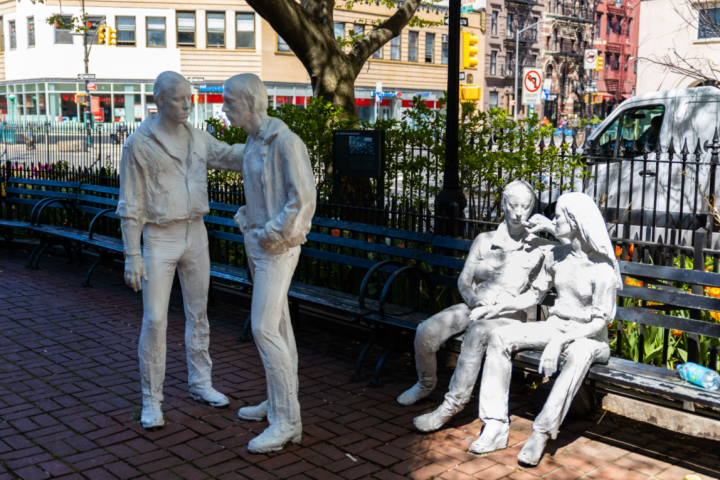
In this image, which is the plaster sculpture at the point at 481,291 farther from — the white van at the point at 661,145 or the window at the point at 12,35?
the window at the point at 12,35

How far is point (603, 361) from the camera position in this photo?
4312 mm

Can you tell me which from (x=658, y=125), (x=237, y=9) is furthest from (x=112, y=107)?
(x=658, y=125)

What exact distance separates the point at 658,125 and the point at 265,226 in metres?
7.61

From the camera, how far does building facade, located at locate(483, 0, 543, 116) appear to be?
60.3m

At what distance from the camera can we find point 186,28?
43.4m

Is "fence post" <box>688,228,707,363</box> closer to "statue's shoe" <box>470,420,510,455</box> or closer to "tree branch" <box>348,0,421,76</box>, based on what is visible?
"statue's shoe" <box>470,420,510,455</box>

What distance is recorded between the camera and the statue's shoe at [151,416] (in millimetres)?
4496

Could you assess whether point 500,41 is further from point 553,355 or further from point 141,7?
point 553,355

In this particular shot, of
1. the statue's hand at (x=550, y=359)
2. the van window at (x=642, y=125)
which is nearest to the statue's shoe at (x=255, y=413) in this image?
the statue's hand at (x=550, y=359)

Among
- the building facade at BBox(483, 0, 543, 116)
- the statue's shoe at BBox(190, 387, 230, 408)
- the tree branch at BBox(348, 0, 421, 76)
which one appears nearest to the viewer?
the statue's shoe at BBox(190, 387, 230, 408)

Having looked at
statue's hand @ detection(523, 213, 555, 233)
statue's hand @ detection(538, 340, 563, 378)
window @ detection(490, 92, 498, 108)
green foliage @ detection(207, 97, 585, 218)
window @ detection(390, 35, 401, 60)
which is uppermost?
window @ detection(390, 35, 401, 60)

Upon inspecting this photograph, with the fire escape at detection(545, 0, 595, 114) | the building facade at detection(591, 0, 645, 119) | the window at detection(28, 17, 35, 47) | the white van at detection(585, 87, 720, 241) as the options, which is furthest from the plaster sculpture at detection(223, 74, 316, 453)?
the building facade at detection(591, 0, 645, 119)

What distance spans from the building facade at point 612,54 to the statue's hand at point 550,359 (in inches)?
2822

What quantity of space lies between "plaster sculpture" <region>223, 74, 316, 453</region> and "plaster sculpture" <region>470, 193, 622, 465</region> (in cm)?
112
